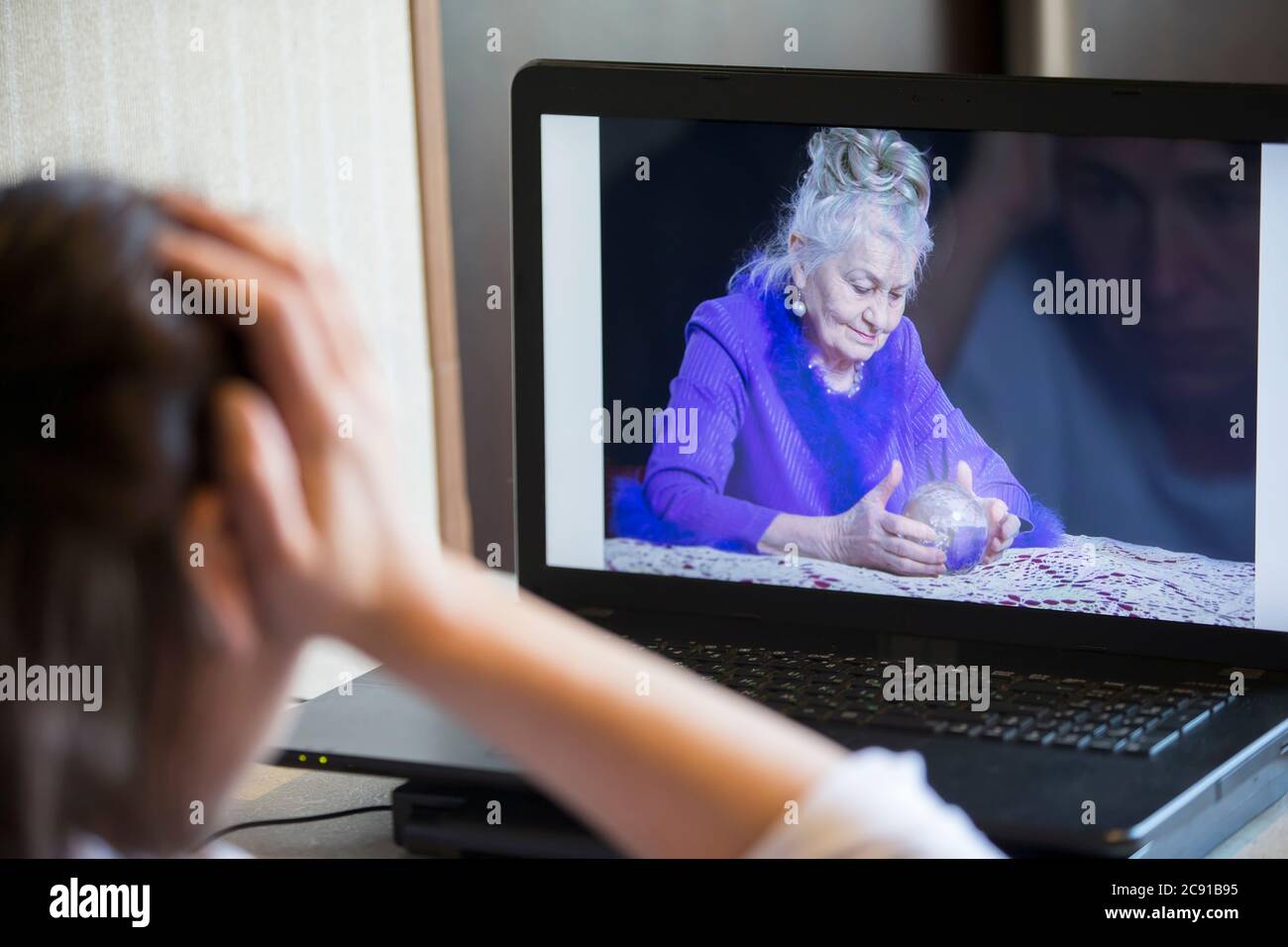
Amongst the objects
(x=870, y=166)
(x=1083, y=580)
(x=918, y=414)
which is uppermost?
(x=870, y=166)

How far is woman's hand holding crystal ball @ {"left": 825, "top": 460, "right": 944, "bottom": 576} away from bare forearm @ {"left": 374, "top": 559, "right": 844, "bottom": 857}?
55cm

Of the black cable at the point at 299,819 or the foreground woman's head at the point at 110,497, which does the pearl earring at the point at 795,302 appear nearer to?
the black cable at the point at 299,819

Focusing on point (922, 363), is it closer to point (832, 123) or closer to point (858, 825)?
point (832, 123)

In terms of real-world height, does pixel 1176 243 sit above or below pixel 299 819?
above

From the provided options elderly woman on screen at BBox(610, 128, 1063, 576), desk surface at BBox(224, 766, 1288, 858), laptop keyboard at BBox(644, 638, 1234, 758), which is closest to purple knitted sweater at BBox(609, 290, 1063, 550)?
elderly woman on screen at BBox(610, 128, 1063, 576)

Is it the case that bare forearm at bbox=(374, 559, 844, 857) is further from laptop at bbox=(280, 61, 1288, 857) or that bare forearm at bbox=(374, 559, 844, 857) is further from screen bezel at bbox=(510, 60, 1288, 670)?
screen bezel at bbox=(510, 60, 1288, 670)

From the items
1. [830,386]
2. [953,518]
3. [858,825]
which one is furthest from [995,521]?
[858,825]

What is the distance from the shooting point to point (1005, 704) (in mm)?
736

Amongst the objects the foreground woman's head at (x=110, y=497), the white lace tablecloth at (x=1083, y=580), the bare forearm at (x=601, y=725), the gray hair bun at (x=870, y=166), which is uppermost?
the gray hair bun at (x=870, y=166)

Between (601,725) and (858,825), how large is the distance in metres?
0.07

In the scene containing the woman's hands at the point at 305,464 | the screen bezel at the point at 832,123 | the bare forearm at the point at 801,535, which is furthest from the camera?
the bare forearm at the point at 801,535

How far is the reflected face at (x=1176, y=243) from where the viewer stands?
2.51ft

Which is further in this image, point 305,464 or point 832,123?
point 832,123

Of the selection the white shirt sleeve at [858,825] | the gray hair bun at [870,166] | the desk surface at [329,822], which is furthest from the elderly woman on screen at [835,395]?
the white shirt sleeve at [858,825]
